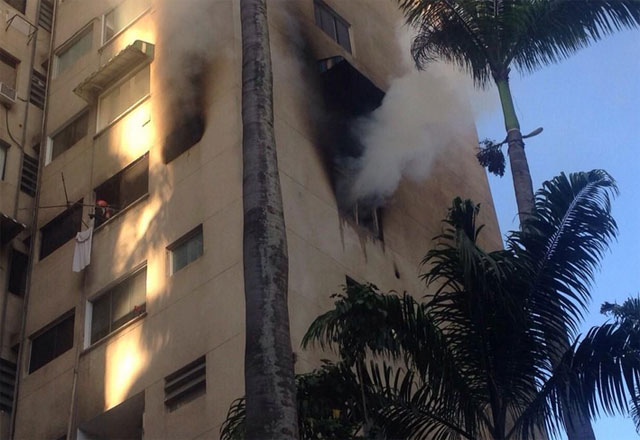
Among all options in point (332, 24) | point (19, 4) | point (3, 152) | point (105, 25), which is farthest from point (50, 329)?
point (19, 4)

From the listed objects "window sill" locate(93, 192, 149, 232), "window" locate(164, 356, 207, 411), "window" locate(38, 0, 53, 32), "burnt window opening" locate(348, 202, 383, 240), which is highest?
"window" locate(38, 0, 53, 32)

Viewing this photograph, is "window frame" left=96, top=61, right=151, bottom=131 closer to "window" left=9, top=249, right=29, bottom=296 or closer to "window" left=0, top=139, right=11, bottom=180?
"window" left=0, top=139, right=11, bottom=180

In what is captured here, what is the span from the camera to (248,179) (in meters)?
13.2

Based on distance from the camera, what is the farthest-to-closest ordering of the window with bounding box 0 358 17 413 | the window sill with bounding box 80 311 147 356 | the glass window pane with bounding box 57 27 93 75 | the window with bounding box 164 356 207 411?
the glass window pane with bounding box 57 27 93 75
the window with bounding box 0 358 17 413
the window sill with bounding box 80 311 147 356
the window with bounding box 164 356 207 411

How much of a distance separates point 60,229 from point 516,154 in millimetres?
11497

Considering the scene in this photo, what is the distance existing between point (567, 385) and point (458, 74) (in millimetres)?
15606

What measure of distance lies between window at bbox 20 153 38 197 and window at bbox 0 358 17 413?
16.2ft

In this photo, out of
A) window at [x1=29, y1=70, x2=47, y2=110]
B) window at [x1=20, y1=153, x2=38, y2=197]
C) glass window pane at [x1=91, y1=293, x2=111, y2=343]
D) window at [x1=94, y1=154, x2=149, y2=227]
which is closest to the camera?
glass window pane at [x1=91, y1=293, x2=111, y2=343]

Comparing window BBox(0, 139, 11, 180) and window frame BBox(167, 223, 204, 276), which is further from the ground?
window BBox(0, 139, 11, 180)

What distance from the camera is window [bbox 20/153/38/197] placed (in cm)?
2734

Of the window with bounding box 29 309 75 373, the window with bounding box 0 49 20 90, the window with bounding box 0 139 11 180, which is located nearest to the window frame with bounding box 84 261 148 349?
the window with bounding box 29 309 75 373

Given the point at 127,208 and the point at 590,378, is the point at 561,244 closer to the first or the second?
the point at 590,378

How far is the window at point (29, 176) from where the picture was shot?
89.7ft

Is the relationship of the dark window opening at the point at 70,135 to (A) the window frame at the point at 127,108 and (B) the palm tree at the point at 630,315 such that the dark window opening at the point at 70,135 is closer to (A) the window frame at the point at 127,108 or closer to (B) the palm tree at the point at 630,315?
(A) the window frame at the point at 127,108
